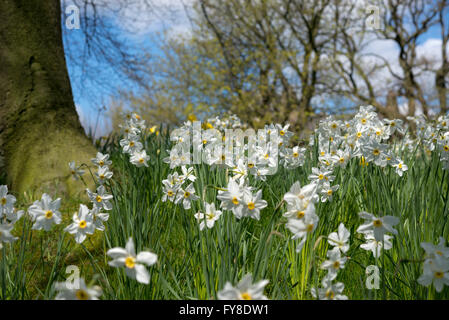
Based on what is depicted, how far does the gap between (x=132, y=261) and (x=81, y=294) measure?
6.3 inches

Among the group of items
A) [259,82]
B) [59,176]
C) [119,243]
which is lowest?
[119,243]

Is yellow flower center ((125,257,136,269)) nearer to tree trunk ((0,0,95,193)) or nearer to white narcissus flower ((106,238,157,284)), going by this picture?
white narcissus flower ((106,238,157,284))

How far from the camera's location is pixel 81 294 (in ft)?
2.93

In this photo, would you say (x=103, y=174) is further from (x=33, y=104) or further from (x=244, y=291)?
(x=33, y=104)

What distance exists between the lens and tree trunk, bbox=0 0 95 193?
3.10 meters

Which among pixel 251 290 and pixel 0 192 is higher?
pixel 0 192

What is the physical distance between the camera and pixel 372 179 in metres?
1.79

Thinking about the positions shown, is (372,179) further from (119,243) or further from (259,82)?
(259,82)

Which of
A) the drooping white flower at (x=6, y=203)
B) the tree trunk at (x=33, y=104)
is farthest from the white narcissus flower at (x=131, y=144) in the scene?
the tree trunk at (x=33, y=104)

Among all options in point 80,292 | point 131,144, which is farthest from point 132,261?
point 131,144

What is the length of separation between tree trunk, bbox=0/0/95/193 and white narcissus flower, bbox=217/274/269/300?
2.58 meters

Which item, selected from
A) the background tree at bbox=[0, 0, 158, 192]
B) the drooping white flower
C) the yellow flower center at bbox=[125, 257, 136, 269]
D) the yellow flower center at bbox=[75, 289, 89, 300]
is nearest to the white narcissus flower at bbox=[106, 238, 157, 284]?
the yellow flower center at bbox=[125, 257, 136, 269]

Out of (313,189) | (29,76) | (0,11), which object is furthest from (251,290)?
(0,11)

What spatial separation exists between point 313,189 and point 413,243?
661 millimetres
